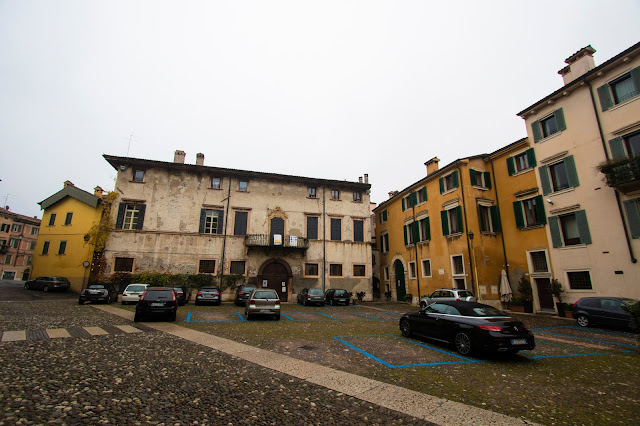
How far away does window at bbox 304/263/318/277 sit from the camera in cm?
2658

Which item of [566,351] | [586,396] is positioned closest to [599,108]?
[566,351]

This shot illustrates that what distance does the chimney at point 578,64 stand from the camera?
17.4 metres

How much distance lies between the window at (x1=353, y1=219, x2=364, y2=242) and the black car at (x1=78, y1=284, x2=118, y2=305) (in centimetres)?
1973

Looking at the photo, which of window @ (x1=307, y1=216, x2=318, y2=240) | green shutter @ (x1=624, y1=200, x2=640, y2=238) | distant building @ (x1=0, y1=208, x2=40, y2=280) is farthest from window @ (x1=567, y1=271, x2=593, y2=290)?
distant building @ (x1=0, y1=208, x2=40, y2=280)

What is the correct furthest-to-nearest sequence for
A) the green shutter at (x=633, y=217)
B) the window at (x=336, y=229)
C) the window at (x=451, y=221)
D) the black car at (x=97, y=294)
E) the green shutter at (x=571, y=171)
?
1. the window at (x=336, y=229)
2. the window at (x=451, y=221)
3. the black car at (x=97, y=294)
4. the green shutter at (x=571, y=171)
5. the green shutter at (x=633, y=217)

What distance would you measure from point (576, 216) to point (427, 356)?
578 inches

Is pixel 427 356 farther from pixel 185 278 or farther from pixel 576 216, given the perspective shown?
pixel 185 278

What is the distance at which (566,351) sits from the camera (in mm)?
8914

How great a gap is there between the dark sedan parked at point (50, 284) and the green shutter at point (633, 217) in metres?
39.7

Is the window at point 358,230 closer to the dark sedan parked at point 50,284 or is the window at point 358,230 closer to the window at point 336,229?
the window at point 336,229

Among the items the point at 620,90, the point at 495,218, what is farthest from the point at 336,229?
the point at 620,90

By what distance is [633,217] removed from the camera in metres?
14.1

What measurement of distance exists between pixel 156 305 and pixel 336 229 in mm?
18011

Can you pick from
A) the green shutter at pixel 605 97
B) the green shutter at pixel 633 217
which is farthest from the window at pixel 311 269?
the green shutter at pixel 605 97
